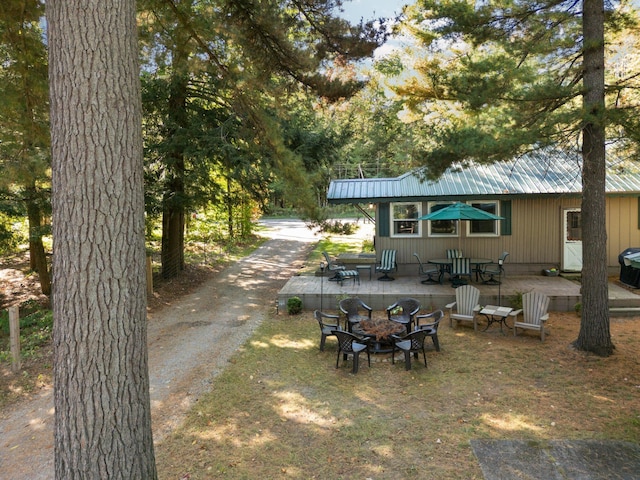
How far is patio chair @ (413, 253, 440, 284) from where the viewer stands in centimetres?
1211

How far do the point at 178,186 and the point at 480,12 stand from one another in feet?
30.8

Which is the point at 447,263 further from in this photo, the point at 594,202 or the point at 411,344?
the point at 411,344

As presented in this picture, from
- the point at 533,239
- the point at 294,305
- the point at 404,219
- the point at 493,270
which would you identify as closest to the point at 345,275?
the point at 294,305

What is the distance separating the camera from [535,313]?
847cm

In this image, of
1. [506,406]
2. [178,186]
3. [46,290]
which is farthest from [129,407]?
[46,290]

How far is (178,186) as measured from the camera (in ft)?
42.4

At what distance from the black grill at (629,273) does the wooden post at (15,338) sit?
13890 millimetres

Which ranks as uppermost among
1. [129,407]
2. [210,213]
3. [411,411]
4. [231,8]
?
[231,8]

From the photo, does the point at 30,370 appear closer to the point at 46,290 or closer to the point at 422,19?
the point at 46,290

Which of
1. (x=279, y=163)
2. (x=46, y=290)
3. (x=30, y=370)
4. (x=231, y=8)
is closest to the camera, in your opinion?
(x=231, y=8)

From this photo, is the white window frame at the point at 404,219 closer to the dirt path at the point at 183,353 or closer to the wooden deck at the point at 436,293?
the wooden deck at the point at 436,293

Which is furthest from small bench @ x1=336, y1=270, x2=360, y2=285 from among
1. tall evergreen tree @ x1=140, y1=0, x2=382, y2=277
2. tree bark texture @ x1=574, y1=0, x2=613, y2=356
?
tree bark texture @ x1=574, y1=0, x2=613, y2=356

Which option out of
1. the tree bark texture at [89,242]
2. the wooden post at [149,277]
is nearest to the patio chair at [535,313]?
the tree bark texture at [89,242]

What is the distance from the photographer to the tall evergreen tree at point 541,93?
22.6 feet
